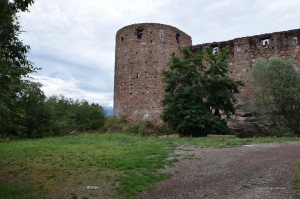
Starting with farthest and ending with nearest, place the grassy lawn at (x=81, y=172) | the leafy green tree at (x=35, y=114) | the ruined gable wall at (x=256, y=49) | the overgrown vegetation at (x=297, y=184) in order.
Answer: the ruined gable wall at (x=256, y=49)
the leafy green tree at (x=35, y=114)
the grassy lawn at (x=81, y=172)
the overgrown vegetation at (x=297, y=184)

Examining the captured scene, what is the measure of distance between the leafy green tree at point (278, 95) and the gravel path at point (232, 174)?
8.24 m

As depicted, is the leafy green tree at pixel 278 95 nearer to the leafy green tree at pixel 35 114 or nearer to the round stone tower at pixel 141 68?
the round stone tower at pixel 141 68

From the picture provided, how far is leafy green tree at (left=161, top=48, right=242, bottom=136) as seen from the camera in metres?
20.9

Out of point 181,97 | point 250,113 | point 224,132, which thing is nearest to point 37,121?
point 181,97

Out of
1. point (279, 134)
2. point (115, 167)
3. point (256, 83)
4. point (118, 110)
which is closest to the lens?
point (115, 167)

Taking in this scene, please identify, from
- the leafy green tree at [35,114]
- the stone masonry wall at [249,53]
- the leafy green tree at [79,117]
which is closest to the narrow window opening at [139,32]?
the stone masonry wall at [249,53]

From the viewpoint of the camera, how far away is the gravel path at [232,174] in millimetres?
7957

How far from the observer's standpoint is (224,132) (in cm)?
2111

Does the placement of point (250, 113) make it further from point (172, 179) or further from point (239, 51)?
point (172, 179)

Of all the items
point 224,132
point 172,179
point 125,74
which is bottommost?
point 172,179

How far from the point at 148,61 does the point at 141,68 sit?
0.93 meters

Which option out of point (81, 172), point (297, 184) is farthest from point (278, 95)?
point (81, 172)

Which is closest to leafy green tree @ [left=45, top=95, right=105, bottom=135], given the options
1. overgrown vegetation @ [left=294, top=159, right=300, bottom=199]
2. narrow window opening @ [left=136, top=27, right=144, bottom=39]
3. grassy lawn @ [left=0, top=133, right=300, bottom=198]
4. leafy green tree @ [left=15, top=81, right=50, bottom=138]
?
leafy green tree @ [left=15, top=81, right=50, bottom=138]

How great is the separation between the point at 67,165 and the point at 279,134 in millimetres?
13617
